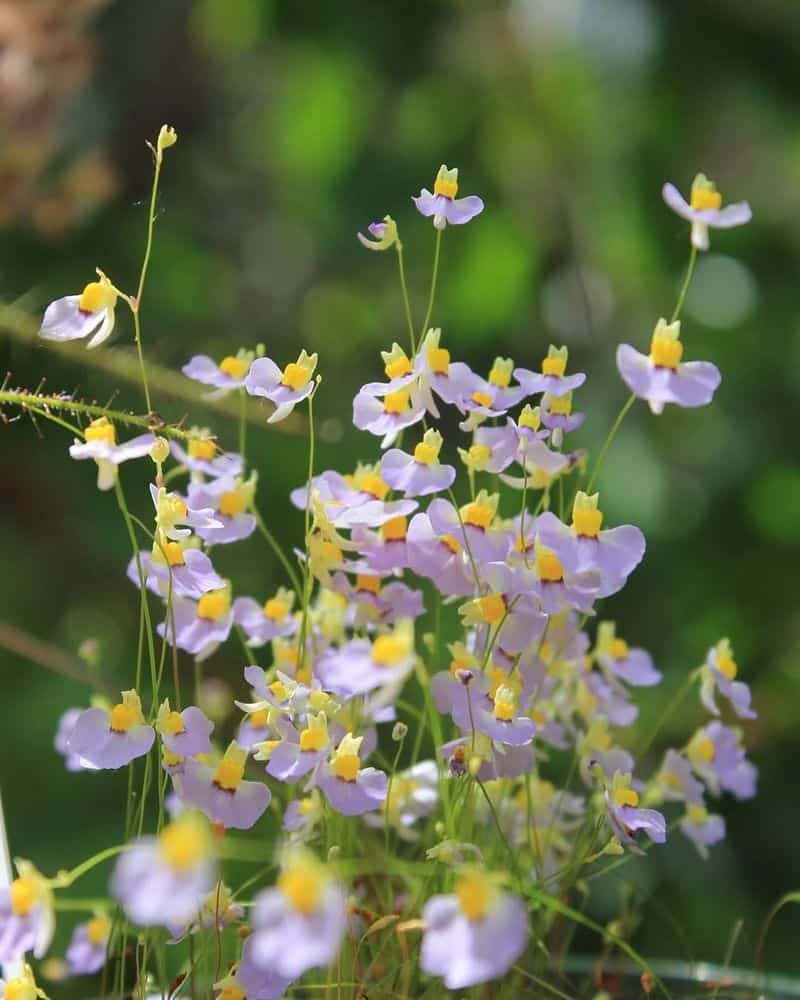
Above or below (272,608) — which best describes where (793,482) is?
below

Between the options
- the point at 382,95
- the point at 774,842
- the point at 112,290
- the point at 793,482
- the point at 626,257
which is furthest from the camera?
the point at 382,95

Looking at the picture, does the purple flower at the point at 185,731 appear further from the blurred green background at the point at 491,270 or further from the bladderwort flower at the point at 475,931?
the blurred green background at the point at 491,270

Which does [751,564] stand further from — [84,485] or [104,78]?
[104,78]

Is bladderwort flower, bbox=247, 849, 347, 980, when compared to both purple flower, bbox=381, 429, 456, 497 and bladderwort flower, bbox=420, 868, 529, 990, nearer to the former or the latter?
bladderwort flower, bbox=420, 868, 529, 990

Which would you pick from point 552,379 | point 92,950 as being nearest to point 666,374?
point 552,379

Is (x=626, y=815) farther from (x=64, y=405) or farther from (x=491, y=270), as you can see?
(x=491, y=270)

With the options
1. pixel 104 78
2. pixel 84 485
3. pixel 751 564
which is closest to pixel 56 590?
pixel 84 485

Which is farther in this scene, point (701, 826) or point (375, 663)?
point (701, 826)
